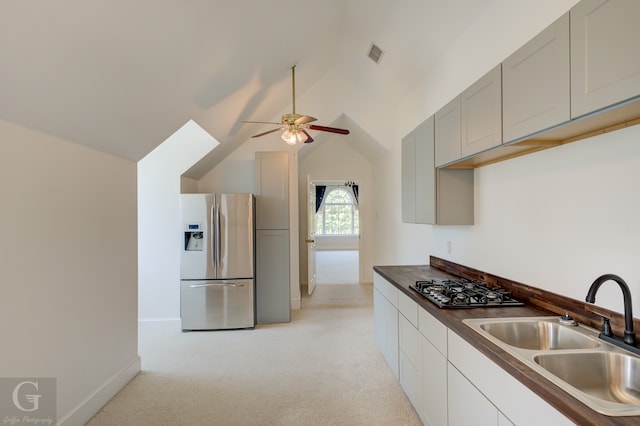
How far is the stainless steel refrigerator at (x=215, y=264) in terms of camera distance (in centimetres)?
379

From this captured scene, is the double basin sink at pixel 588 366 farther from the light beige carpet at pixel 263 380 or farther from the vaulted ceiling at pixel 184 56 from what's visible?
the vaulted ceiling at pixel 184 56

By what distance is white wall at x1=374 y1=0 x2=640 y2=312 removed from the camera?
1.31 m

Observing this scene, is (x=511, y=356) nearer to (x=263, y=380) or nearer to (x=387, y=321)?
(x=387, y=321)

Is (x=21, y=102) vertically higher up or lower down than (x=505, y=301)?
higher up

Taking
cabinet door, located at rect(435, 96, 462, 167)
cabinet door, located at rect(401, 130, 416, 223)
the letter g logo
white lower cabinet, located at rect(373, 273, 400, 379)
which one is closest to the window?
cabinet door, located at rect(401, 130, 416, 223)

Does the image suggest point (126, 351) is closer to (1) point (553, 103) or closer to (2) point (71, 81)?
(2) point (71, 81)

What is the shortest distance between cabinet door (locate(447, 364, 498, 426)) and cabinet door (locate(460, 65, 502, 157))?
1262mm

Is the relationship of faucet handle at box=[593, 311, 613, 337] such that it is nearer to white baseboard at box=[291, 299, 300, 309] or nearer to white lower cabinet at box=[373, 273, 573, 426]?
white lower cabinet at box=[373, 273, 573, 426]

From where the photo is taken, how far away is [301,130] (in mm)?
3352

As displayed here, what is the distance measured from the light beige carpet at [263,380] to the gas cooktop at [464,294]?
37.1 inches

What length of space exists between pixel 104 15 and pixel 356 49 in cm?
296

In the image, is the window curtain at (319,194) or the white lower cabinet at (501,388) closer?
the white lower cabinet at (501,388)

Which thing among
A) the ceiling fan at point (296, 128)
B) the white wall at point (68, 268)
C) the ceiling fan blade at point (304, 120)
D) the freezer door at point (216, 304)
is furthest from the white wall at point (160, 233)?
the ceiling fan blade at point (304, 120)

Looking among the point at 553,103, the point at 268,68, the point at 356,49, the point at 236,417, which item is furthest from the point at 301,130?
the point at 236,417
